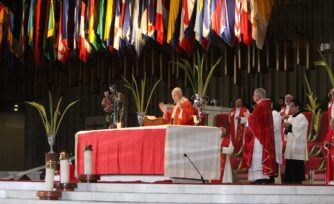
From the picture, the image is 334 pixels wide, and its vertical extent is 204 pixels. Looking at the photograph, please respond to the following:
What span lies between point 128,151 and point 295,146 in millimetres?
2763

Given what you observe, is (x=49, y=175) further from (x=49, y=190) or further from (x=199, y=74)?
(x=199, y=74)

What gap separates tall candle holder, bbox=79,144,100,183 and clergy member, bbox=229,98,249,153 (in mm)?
4515

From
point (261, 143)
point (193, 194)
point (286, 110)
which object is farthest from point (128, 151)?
point (286, 110)

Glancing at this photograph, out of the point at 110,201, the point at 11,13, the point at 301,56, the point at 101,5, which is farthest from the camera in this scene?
the point at 11,13

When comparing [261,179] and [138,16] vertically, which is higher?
[138,16]

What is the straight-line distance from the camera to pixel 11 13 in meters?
21.6

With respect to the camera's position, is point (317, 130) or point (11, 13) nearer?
point (317, 130)

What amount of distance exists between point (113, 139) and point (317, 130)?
14.0ft

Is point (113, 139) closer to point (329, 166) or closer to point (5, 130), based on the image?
point (329, 166)

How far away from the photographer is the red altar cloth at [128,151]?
11141mm

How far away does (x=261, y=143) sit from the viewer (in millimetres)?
11680

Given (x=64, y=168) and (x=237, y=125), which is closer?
(x=64, y=168)

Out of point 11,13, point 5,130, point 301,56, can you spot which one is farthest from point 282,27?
point 5,130

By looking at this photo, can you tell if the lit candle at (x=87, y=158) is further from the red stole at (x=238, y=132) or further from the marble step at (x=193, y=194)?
the red stole at (x=238, y=132)
